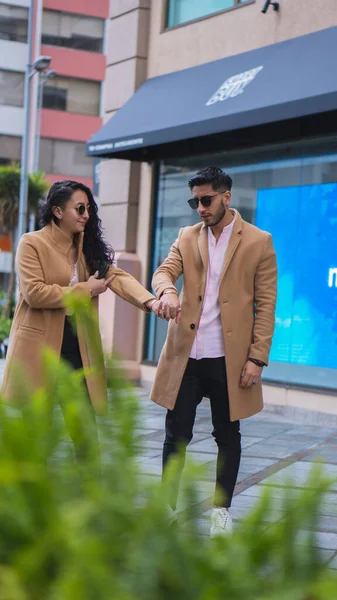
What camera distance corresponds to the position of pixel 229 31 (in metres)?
10.6

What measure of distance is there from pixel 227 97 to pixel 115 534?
9.27m

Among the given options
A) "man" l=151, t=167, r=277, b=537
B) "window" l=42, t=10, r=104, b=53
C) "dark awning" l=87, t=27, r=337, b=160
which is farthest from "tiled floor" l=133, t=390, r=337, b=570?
"window" l=42, t=10, r=104, b=53

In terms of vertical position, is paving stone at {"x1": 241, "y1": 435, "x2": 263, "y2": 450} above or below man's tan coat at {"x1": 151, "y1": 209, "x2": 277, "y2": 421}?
below

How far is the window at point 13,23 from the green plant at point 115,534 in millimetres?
41542

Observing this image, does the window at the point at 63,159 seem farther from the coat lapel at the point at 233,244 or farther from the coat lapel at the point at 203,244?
the coat lapel at the point at 233,244

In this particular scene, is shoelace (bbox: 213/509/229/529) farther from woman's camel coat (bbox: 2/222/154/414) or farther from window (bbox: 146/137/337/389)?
window (bbox: 146/137/337/389)

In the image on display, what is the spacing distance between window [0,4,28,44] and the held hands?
126ft

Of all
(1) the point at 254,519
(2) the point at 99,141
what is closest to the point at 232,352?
(1) the point at 254,519

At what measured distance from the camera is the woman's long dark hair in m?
4.47

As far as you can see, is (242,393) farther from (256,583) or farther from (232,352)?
(256,583)

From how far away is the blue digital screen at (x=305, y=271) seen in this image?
9.18 m

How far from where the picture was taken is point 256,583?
82 centimetres

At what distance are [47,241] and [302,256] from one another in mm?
5362

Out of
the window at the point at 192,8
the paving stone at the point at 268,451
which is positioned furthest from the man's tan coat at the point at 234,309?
the window at the point at 192,8
